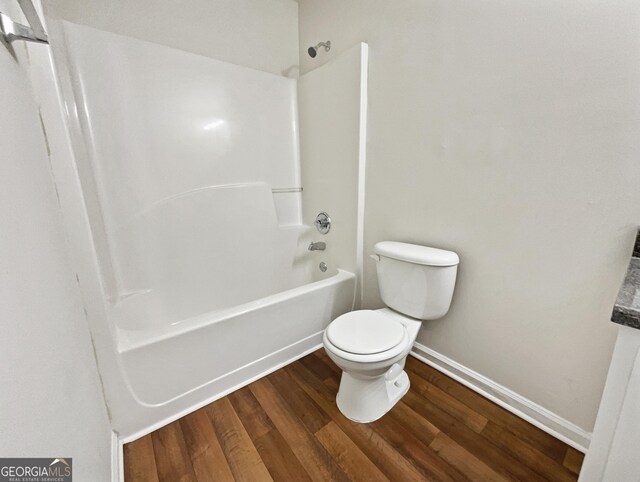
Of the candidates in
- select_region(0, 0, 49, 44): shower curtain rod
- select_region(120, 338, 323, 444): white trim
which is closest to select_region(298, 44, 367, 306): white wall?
select_region(120, 338, 323, 444): white trim

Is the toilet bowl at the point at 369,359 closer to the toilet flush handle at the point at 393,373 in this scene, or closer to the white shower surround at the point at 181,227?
the toilet flush handle at the point at 393,373

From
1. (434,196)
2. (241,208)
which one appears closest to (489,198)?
(434,196)

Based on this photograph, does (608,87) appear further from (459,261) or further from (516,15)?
(459,261)

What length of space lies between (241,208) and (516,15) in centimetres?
175

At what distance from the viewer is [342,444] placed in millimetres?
1077

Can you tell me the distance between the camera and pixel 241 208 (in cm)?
191

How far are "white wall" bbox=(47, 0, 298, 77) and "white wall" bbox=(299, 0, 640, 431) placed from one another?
0.74 meters

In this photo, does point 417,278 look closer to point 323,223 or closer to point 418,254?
point 418,254

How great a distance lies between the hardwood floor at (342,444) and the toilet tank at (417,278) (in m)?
0.45

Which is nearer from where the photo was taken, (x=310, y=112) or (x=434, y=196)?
(x=434, y=196)

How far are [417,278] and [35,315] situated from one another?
1.32 m

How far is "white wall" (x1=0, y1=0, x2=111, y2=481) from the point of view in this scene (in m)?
0.41

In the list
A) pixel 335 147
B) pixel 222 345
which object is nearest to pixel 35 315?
pixel 222 345

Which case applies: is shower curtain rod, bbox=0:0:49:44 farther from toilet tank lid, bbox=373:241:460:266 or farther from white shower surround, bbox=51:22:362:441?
toilet tank lid, bbox=373:241:460:266
